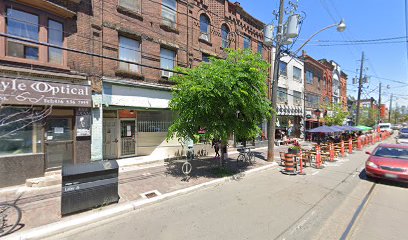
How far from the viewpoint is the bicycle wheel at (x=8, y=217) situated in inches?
169

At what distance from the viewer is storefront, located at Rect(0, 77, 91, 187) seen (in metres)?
7.08

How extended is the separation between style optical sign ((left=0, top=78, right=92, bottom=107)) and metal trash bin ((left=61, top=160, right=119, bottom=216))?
373 cm

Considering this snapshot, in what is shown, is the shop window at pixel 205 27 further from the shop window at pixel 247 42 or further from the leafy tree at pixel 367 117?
the leafy tree at pixel 367 117

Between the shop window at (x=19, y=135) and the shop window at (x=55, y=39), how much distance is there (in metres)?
2.32

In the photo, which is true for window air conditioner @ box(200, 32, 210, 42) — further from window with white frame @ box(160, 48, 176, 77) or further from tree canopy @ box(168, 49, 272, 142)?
tree canopy @ box(168, 49, 272, 142)

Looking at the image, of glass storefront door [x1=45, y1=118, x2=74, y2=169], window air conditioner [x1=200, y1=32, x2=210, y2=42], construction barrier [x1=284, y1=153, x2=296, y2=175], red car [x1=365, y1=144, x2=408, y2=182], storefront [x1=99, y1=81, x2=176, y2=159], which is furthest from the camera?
window air conditioner [x1=200, y1=32, x2=210, y2=42]

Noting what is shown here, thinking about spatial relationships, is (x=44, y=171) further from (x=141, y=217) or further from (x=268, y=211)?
(x=268, y=211)

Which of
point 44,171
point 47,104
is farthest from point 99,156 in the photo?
point 47,104

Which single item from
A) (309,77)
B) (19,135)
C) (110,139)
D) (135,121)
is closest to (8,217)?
(19,135)

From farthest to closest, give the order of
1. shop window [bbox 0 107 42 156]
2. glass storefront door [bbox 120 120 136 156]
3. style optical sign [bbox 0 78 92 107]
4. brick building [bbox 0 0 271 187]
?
glass storefront door [bbox 120 120 136 156]
brick building [bbox 0 0 271 187]
shop window [bbox 0 107 42 156]
style optical sign [bbox 0 78 92 107]

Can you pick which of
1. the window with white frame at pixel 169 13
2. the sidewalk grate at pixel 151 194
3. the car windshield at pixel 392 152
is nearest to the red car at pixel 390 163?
the car windshield at pixel 392 152

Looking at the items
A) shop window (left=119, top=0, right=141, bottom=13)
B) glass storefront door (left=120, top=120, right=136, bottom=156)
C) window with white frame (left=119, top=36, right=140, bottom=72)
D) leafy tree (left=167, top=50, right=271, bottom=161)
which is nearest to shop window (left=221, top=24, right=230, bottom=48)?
shop window (left=119, top=0, right=141, bottom=13)

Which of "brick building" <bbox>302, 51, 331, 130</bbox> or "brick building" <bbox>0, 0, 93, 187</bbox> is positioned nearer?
"brick building" <bbox>0, 0, 93, 187</bbox>

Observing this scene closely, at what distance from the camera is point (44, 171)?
7953 mm
